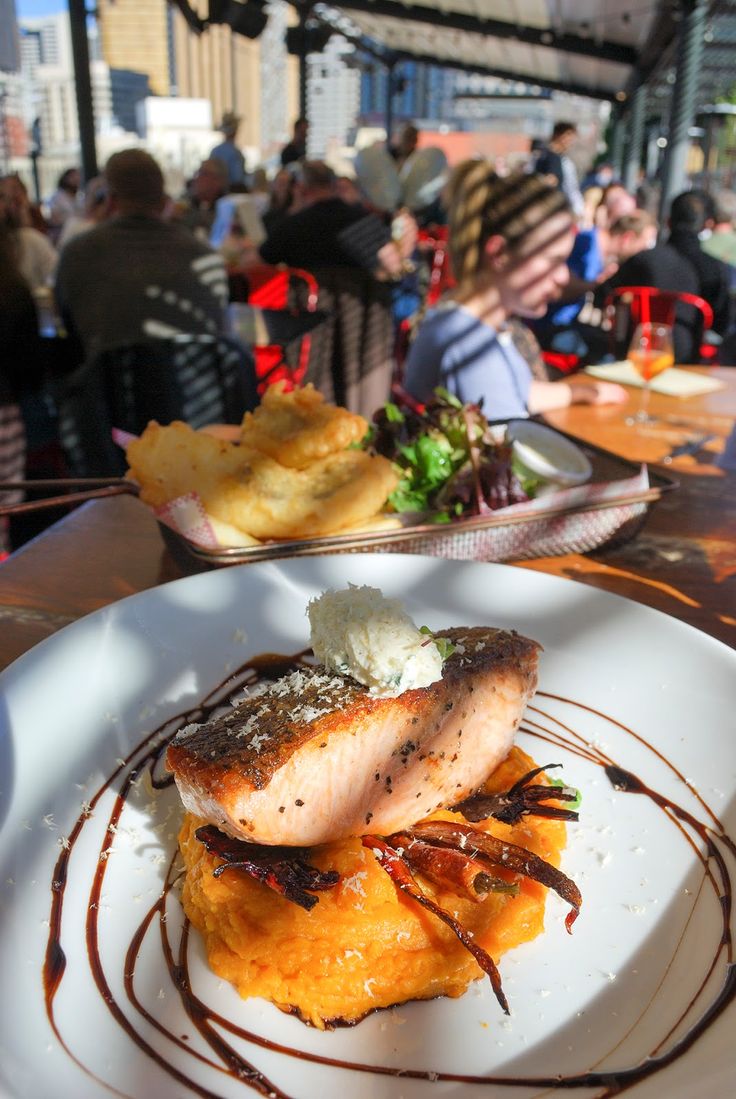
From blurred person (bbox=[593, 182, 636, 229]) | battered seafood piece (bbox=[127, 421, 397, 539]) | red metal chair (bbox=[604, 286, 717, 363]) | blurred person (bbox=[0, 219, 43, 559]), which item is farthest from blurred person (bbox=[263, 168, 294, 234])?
battered seafood piece (bbox=[127, 421, 397, 539])

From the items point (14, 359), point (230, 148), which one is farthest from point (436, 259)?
point (14, 359)

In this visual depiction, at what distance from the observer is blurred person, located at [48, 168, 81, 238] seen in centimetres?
1112

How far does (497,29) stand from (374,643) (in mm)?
17026

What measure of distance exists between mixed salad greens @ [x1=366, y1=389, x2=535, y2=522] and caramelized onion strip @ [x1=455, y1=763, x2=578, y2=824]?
0.75 metres

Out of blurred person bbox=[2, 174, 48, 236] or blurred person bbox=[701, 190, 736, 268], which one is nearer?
blurred person bbox=[2, 174, 48, 236]

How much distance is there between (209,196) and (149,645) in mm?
9763

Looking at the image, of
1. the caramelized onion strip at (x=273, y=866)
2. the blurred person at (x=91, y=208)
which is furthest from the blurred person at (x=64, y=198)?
the caramelized onion strip at (x=273, y=866)

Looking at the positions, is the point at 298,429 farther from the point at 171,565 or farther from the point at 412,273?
the point at 412,273

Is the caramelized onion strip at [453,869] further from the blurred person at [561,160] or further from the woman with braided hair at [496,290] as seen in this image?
the blurred person at [561,160]

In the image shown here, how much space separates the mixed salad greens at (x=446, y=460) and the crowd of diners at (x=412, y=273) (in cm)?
94

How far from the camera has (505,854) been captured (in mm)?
1061

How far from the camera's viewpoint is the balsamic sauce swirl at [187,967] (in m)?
0.82

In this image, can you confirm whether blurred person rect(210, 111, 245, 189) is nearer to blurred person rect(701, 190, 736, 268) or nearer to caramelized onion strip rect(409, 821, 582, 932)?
blurred person rect(701, 190, 736, 268)

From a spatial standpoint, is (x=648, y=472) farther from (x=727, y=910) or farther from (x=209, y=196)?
(x=209, y=196)
